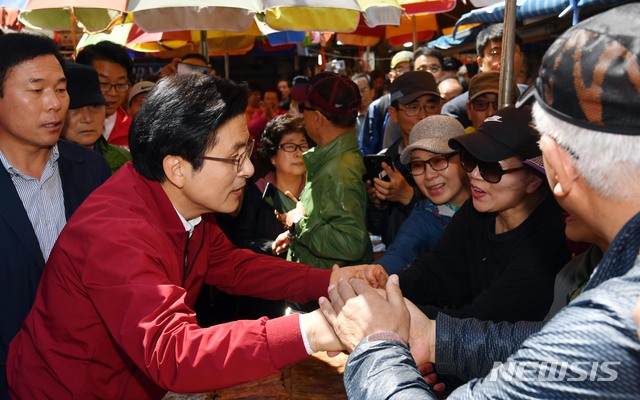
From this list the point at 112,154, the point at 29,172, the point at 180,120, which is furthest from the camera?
the point at 112,154

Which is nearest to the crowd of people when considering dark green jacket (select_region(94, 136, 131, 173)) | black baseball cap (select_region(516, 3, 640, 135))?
black baseball cap (select_region(516, 3, 640, 135))

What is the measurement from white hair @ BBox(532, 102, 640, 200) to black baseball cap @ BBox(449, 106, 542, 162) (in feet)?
4.08

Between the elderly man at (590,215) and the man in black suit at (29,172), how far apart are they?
181cm

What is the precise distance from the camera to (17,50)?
291 centimetres

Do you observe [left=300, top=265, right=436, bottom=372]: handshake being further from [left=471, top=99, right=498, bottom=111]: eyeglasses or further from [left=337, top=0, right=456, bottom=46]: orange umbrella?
[left=337, top=0, right=456, bottom=46]: orange umbrella

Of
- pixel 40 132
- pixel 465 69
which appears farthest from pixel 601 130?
pixel 465 69

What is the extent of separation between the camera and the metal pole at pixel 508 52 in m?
3.20

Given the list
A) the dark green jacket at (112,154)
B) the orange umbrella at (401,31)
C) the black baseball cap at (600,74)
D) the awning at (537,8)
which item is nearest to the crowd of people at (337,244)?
the black baseball cap at (600,74)

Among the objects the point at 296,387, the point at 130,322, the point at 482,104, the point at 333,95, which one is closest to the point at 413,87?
the point at 482,104

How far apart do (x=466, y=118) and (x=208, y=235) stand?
3.72 meters

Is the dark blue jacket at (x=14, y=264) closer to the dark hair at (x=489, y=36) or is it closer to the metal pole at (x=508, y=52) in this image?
the metal pole at (x=508, y=52)

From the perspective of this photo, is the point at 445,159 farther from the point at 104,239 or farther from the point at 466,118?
the point at 466,118

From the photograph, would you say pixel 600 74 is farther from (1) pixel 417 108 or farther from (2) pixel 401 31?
(2) pixel 401 31

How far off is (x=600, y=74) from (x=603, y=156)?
6.6 inches
